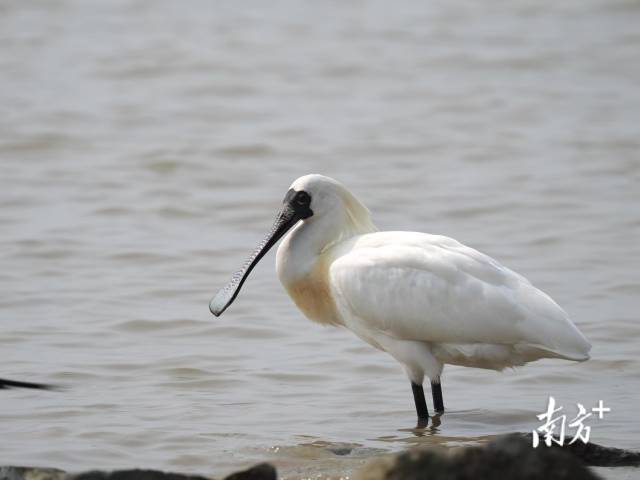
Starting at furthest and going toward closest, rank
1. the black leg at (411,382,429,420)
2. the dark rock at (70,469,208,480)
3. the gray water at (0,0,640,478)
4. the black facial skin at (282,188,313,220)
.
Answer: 1. the black facial skin at (282,188,313,220)
2. the gray water at (0,0,640,478)
3. the black leg at (411,382,429,420)
4. the dark rock at (70,469,208,480)

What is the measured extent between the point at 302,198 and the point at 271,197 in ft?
21.0

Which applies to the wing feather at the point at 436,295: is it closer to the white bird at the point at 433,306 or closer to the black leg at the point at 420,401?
the white bird at the point at 433,306

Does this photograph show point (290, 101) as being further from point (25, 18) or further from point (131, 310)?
point (131, 310)

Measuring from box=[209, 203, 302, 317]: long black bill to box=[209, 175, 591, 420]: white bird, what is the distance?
36 cm

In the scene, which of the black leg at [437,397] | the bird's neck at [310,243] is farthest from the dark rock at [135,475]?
the bird's neck at [310,243]

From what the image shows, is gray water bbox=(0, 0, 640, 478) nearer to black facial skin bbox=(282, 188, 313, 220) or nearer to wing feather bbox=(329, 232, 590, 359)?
wing feather bbox=(329, 232, 590, 359)

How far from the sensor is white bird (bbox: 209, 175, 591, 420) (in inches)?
333

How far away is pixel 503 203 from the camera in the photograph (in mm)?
15180

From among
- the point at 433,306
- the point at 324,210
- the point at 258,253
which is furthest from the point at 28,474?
the point at 258,253

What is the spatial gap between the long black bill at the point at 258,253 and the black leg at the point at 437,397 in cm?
148

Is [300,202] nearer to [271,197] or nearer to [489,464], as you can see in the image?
[489,464]

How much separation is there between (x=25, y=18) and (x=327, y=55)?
5825 millimetres

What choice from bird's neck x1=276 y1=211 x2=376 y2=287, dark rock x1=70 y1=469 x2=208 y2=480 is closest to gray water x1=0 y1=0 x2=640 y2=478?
bird's neck x1=276 y1=211 x2=376 y2=287

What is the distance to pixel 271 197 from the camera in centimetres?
1576
